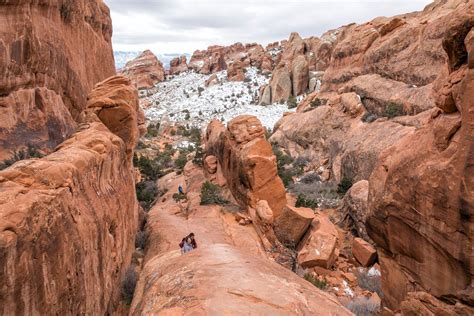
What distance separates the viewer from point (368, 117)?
73.0 ft

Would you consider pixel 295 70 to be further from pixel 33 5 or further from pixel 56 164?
pixel 56 164

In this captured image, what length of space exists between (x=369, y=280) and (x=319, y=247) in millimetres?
2036

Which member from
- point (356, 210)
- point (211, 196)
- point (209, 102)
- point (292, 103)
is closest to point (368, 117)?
point (356, 210)

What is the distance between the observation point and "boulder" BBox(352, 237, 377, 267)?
12306 millimetres

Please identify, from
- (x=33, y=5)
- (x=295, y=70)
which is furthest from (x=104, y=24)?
(x=295, y=70)

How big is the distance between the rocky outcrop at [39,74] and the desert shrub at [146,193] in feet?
27.3

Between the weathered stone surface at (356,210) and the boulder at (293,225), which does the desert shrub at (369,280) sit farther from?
the boulder at (293,225)

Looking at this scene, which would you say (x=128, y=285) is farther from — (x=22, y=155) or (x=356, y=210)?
(x=356, y=210)

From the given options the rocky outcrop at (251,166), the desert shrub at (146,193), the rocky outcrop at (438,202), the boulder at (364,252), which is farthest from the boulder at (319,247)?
the desert shrub at (146,193)

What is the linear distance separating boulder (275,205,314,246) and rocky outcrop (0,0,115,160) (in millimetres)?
8997

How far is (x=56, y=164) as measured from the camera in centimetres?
679

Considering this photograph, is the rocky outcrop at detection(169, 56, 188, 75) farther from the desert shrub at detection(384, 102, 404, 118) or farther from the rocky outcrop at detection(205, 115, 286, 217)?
the rocky outcrop at detection(205, 115, 286, 217)

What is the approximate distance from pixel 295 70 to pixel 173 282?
151 ft

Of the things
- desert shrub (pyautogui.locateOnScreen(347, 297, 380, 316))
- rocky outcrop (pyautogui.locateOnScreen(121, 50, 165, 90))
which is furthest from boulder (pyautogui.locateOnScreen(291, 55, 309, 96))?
desert shrub (pyautogui.locateOnScreen(347, 297, 380, 316))
